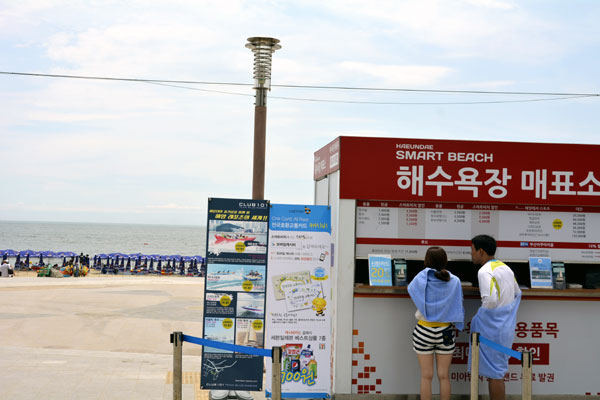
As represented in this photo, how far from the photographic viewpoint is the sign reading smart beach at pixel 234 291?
6.20m

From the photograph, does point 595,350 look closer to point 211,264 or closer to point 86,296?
point 211,264

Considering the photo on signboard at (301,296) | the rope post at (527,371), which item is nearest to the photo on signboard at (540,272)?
the rope post at (527,371)

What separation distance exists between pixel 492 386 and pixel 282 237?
2462 millimetres

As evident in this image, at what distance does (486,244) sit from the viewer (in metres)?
6.36

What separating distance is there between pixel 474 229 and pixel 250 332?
2.53 meters

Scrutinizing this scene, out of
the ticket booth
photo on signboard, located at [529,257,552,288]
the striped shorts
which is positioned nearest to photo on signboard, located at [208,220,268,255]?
the ticket booth

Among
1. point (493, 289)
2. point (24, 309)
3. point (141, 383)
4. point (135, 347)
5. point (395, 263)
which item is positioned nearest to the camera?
point (493, 289)

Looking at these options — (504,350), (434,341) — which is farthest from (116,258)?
(504,350)

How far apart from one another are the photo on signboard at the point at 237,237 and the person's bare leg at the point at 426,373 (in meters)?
1.79

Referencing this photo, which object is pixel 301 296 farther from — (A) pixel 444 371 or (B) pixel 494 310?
(B) pixel 494 310

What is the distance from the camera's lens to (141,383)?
7.51 metres

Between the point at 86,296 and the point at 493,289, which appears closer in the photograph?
the point at 493,289

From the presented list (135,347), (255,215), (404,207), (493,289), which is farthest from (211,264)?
(135,347)

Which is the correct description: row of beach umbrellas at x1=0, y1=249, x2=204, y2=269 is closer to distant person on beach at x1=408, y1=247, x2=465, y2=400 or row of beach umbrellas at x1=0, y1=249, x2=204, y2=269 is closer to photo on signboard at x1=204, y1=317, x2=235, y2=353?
photo on signboard at x1=204, y1=317, x2=235, y2=353
